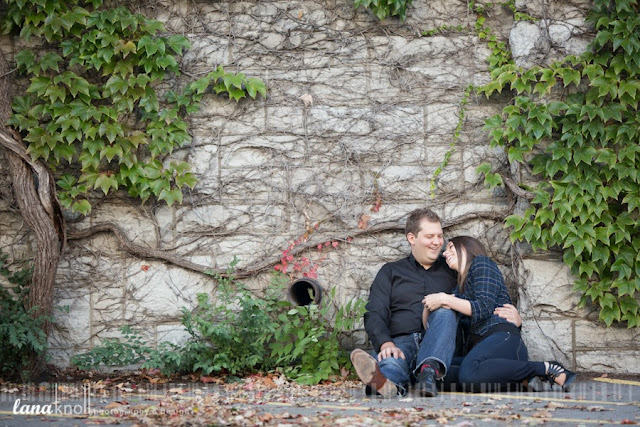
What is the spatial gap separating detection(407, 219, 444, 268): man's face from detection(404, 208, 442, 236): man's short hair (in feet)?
0.07

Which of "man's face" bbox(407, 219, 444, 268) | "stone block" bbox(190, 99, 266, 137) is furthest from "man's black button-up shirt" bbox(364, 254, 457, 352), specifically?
"stone block" bbox(190, 99, 266, 137)

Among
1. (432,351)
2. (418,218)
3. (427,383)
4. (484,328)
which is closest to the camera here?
(427,383)

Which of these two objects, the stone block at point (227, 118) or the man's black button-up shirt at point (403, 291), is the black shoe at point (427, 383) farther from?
the stone block at point (227, 118)

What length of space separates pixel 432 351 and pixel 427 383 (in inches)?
10.5

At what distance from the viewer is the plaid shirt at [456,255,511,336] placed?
4.64 metres

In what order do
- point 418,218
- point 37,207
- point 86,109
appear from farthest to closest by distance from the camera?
point 86,109 < point 37,207 < point 418,218

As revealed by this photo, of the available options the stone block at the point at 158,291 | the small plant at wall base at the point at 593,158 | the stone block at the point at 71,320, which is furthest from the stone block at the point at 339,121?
the stone block at the point at 71,320

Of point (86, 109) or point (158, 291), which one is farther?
point (158, 291)

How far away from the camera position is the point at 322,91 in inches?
217

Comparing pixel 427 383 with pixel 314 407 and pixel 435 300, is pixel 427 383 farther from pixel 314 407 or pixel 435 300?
pixel 314 407

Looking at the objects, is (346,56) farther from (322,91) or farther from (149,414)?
(149,414)

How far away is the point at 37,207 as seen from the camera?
17.1 ft

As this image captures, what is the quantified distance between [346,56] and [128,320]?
7.80ft

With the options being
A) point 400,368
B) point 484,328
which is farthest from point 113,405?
point 484,328
